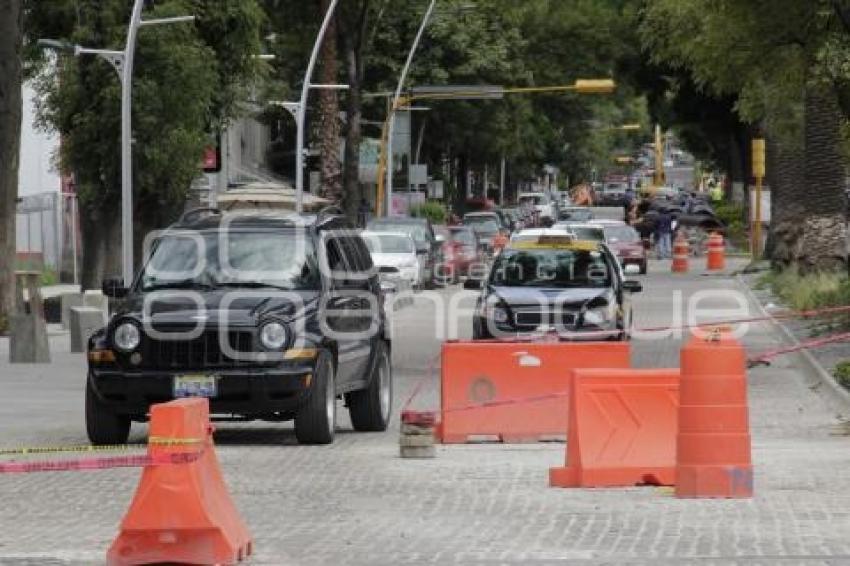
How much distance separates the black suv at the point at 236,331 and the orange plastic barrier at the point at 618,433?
3140 mm

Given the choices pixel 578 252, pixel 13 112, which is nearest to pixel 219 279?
pixel 578 252

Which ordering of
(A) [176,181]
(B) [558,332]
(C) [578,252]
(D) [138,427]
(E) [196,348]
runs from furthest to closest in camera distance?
(A) [176,181] → (C) [578,252] → (B) [558,332] → (D) [138,427] → (E) [196,348]

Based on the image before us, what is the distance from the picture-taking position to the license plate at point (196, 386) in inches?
615

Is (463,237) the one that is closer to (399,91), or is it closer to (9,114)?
(399,91)

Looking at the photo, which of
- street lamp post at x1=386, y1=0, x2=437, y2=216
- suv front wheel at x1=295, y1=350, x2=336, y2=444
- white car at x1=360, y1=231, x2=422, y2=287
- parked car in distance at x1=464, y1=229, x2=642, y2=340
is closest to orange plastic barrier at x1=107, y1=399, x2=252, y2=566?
suv front wheel at x1=295, y1=350, x2=336, y2=444

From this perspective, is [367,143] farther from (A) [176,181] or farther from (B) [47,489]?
(B) [47,489]

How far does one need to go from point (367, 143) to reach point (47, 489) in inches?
2356

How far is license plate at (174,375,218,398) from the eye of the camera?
15.6 meters

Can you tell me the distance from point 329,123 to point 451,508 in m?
38.1

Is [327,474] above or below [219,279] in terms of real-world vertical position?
below

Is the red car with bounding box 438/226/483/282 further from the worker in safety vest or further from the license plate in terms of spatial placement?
the license plate

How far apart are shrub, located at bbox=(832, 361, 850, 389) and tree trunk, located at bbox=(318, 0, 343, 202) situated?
28.7 m

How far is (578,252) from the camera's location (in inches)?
1001

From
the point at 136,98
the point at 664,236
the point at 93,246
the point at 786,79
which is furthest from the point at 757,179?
the point at 786,79
